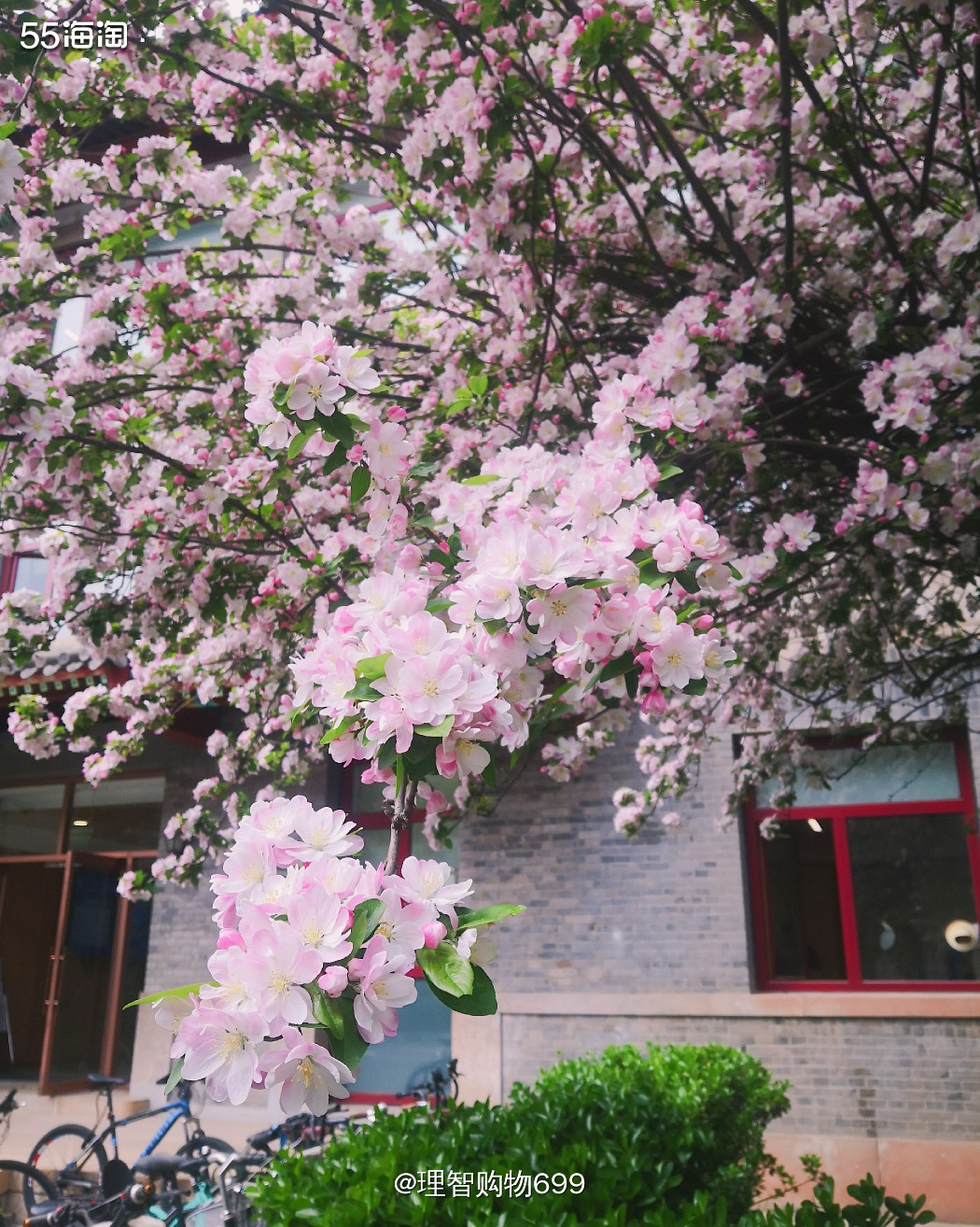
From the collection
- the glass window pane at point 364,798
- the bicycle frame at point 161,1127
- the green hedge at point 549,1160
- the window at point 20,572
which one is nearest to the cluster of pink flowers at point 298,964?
the green hedge at point 549,1160

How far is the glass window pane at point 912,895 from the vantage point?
6969mm

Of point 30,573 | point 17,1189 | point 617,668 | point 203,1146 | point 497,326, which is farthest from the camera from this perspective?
point 30,573

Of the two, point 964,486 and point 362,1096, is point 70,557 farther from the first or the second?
point 362,1096

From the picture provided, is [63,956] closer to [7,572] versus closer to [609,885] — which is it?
[7,572]

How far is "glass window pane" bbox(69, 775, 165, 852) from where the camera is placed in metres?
9.49

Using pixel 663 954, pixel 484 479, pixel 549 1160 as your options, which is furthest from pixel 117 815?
pixel 484 479

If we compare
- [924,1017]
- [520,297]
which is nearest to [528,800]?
[924,1017]

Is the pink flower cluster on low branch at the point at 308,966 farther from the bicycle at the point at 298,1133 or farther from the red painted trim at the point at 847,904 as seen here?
the red painted trim at the point at 847,904

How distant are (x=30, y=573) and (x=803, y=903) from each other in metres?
8.69

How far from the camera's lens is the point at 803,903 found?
24.2ft

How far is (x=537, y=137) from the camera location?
408cm

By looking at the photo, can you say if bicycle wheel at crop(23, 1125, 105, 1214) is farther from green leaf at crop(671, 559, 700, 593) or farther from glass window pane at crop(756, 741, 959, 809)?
green leaf at crop(671, 559, 700, 593)

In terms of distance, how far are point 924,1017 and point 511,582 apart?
21.1ft

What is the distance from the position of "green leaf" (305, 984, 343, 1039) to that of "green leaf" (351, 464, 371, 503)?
108cm
